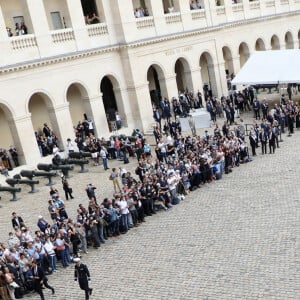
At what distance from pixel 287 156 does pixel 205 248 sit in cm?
936

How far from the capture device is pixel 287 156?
2253cm

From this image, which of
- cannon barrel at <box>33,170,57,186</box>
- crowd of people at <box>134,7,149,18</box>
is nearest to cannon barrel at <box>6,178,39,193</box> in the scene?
cannon barrel at <box>33,170,57,186</box>

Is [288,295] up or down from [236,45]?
down

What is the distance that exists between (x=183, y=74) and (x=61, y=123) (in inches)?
538

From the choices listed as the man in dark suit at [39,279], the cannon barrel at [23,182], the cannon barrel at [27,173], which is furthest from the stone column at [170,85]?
the man in dark suit at [39,279]

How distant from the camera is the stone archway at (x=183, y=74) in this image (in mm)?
35156

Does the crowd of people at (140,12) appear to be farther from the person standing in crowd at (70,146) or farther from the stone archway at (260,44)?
the stone archway at (260,44)

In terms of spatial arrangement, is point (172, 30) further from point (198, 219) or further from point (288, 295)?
point (288, 295)

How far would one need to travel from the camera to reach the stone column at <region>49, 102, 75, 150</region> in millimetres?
27172

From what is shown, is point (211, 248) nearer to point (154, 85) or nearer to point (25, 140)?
point (25, 140)

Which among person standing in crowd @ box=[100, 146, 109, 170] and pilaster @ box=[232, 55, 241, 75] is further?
pilaster @ box=[232, 55, 241, 75]

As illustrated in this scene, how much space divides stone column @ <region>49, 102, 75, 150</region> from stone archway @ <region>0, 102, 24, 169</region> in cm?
244

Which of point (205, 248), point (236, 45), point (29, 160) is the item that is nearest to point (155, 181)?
point (205, 248)

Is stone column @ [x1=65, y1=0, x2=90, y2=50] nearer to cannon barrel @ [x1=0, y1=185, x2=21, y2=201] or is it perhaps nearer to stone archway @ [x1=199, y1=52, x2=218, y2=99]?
cannon barrel @ [x1=0, y1=185, x2=21, y2=201]
